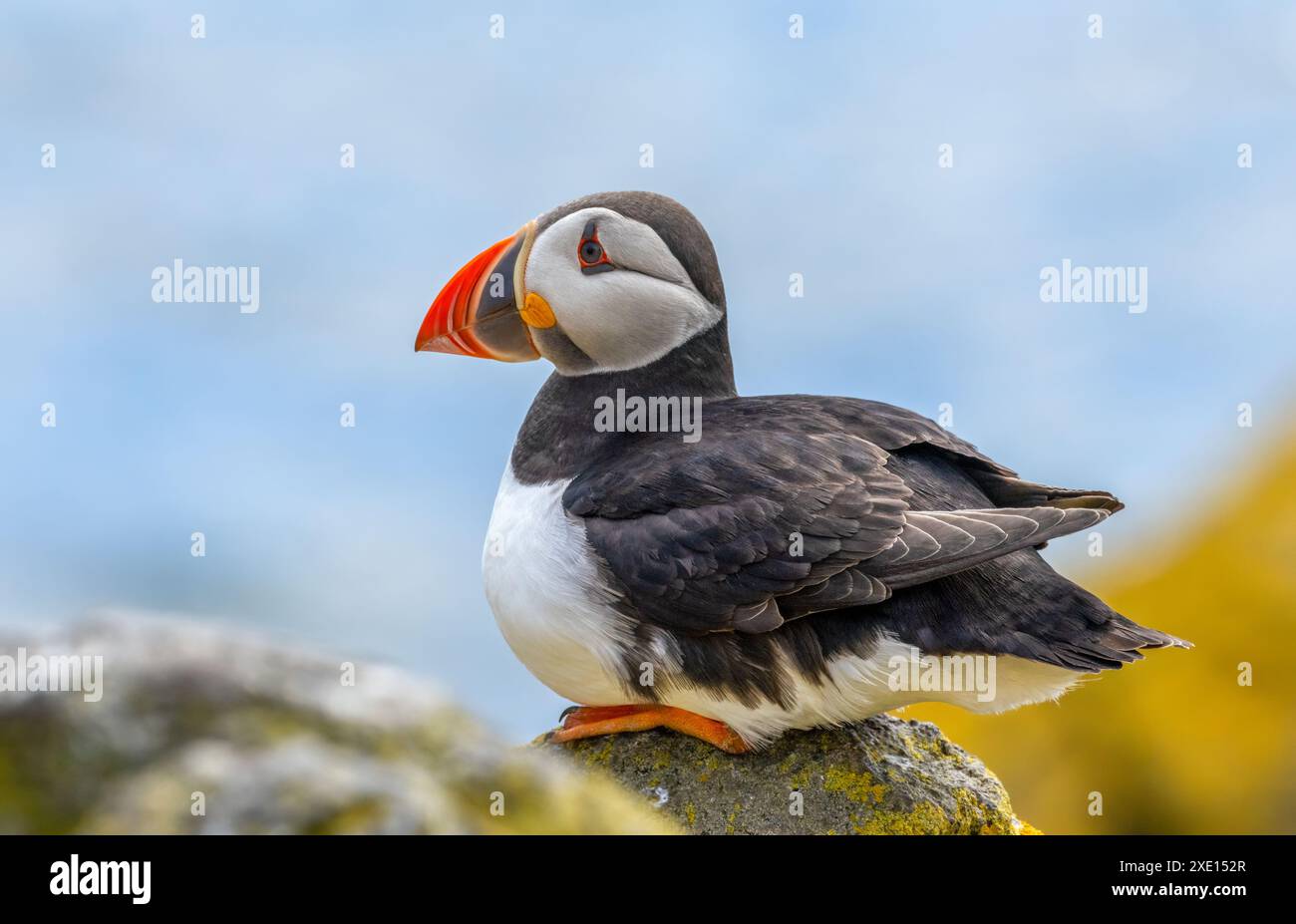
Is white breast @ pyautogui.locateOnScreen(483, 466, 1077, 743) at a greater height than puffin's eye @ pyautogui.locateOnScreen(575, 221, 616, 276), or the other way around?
puffin's eye @ pyautogui.locateOnScreen(575, 221, 616, 276)

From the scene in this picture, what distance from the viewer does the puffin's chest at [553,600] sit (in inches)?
202

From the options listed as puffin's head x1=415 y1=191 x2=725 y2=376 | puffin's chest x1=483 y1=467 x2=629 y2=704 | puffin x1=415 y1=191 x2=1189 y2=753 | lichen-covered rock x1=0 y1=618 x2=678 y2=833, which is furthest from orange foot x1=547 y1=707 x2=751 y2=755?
lichen-covered rock x1=0 y1=618 x2=678 y2=833

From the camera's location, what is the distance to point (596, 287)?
5.69 meters

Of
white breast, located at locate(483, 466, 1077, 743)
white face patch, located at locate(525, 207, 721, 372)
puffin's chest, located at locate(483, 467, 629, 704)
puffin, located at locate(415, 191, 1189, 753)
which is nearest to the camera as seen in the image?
puffin, located at locate(415, 191, 1189, 753)

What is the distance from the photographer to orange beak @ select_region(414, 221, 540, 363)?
593 centimetres

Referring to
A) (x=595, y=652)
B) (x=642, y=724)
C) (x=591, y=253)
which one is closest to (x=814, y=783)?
(x=642, y=724)

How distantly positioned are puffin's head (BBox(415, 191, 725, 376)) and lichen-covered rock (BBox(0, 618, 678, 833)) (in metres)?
3.63

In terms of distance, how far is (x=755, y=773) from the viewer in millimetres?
5148

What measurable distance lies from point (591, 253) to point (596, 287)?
158 millimetres

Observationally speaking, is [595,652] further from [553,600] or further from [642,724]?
[642,724]

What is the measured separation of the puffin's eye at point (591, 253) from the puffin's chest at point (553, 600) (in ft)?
3.18

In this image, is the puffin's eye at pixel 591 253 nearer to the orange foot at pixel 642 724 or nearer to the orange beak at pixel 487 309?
the orange beak at pixel 487 309

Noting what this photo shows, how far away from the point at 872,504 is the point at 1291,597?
5.88 metres

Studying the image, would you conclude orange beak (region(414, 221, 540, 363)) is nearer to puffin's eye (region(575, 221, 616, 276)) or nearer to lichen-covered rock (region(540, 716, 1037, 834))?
puffin's eye (region(575, 221, 616, 276))
